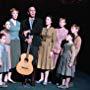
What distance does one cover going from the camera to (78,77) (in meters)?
11.4

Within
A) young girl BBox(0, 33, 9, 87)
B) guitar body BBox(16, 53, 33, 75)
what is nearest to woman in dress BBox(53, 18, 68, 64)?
guitar body BBox(16, 53, 33, 75)

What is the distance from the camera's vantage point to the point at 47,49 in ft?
34.7

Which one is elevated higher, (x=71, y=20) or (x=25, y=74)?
(x=71, y=20)

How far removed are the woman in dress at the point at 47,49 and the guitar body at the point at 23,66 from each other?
0.58 ft

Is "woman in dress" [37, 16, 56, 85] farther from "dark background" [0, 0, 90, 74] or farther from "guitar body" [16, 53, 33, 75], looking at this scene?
"dark background" [0, 0, 90, 74]

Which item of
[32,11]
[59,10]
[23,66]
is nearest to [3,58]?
[23,66]

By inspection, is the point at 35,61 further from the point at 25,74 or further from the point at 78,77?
the point at 78,77

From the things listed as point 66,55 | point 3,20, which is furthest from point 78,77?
point 3,20

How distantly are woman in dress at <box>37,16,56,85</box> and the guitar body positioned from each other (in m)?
0.18

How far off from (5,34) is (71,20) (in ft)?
5.24

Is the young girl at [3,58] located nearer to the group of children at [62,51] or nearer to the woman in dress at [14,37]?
the group of children at [62,51]

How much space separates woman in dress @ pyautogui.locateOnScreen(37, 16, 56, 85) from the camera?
34.4 feet

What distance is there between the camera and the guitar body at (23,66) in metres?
10.6

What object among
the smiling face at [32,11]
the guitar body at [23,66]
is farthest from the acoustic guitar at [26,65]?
the smiling face at [32,11]
